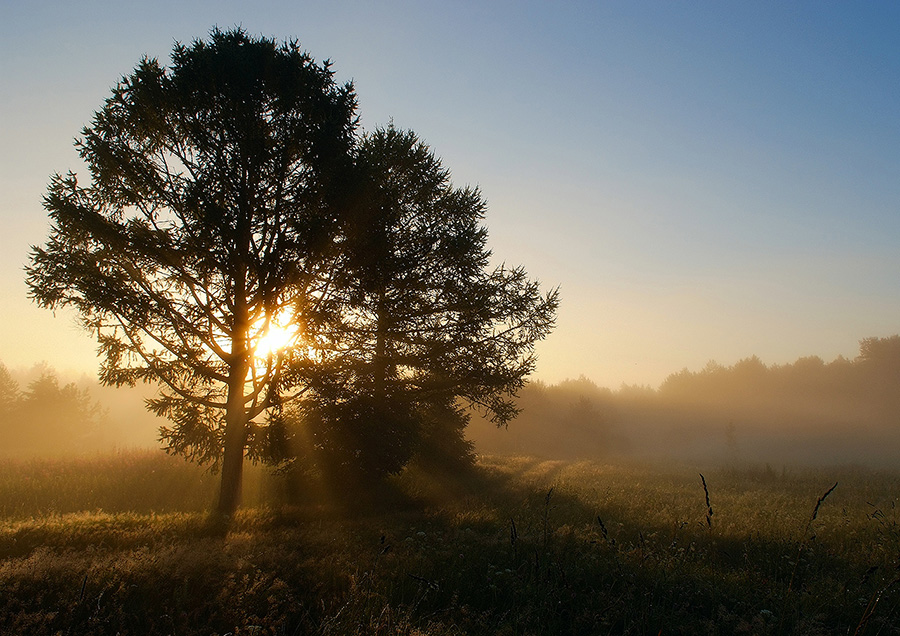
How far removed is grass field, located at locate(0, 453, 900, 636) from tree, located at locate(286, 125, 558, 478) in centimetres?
224

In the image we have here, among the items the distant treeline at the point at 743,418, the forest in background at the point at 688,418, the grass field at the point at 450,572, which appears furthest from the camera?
the distant treeline at the point at 743,418

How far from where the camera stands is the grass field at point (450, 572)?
4.95 metres

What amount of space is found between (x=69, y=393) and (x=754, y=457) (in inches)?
3808

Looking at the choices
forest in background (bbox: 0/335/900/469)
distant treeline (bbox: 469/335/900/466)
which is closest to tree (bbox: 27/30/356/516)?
forest in background (bbox: 0/335/900/469)

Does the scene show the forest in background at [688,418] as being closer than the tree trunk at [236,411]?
No

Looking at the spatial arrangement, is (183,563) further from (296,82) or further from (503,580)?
(296,82)

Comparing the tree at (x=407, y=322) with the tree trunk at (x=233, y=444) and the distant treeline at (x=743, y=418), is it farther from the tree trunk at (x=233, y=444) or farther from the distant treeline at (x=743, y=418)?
the distant treeline at (x=743, y=418)

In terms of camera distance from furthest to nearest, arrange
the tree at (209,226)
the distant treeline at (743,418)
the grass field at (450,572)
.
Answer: the distant treeline at (743,418)
the tree at (209,226)
the grass field at (450,572)

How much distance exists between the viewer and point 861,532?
31.5ft

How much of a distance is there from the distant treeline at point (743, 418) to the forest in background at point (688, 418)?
0.22 m

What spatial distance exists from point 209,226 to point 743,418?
128 meters

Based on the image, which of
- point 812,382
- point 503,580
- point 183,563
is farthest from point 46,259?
point 812,382

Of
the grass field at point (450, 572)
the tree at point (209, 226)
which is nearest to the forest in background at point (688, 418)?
the tree at point (209, 226)

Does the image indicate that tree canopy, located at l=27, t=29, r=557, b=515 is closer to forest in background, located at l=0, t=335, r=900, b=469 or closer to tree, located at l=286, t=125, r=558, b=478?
tree, located at l=286, t=125, r=558, b=478
